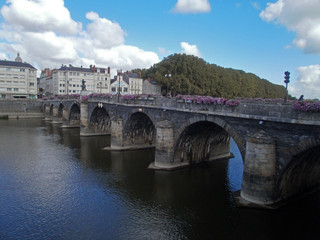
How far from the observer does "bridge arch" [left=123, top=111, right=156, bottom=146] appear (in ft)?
109

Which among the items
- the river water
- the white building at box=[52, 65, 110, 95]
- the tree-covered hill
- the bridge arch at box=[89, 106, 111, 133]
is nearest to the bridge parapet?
the river water

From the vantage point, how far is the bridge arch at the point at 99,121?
45319 mm

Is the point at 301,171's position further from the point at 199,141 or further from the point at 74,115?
the point at 74,115

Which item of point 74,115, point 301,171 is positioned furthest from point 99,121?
point 301,171

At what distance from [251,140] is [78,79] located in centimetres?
9723

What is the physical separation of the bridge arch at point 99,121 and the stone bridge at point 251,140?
13416mm

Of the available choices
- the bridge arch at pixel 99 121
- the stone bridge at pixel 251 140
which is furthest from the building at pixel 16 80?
the stone bridge at pixel 251 140

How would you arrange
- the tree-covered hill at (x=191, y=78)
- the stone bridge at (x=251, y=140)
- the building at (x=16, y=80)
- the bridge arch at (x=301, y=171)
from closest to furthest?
the bridge arch at (x=301, y=171) < the stone bridge at (x=251, y=140) < the tree-covered hill at (x=191, y=78) < the building at (x=16, y=80)

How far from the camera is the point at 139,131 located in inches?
1367

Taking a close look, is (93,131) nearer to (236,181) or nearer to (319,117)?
(236,181)

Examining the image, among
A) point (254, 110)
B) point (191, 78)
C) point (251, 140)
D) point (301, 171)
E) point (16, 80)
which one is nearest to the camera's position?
point (251, 140)

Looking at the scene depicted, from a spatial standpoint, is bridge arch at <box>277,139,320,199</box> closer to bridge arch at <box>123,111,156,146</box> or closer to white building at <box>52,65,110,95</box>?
bridge arch at <box>123,111,156,146</box>

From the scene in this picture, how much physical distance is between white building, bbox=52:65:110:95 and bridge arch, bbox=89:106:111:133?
5692cm

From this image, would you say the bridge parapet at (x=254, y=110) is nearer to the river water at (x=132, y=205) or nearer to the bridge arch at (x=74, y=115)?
the river water at (x=132, y=205)
